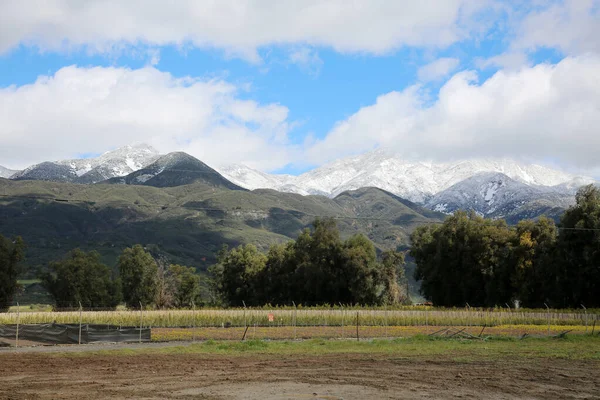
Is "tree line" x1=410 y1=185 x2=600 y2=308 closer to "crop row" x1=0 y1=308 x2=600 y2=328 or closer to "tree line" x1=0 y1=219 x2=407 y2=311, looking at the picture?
"tree line" x1=0 y1=219 x2=407 y2=311

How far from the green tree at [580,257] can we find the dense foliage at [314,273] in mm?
26549

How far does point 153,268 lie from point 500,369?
3702 inches

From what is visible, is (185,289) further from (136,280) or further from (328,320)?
(328,320)

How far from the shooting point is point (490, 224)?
91.1 m

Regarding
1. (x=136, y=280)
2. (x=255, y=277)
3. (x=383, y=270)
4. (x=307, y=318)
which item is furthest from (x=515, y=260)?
(x=136, y=280)

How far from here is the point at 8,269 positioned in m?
88.6

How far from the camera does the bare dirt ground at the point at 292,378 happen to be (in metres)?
19.6

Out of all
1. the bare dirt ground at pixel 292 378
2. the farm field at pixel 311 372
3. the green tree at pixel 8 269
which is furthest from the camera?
the green tree at pixel 8 269

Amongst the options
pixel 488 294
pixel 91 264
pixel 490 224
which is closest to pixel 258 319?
pixel 488 294

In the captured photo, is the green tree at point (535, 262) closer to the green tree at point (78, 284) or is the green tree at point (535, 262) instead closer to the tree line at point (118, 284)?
the tree line at point (118, 284)

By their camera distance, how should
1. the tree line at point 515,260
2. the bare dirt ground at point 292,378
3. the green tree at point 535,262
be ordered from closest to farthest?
1. the bare dirt ground at point 292,378
2. the tree line at point 515,260
3. the green tree at point 535,262

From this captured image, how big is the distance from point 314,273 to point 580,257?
120ft

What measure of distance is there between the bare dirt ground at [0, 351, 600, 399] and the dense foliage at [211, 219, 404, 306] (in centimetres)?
6150

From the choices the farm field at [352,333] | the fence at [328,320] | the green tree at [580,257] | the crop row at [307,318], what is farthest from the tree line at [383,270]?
the farm field at [352,333]
